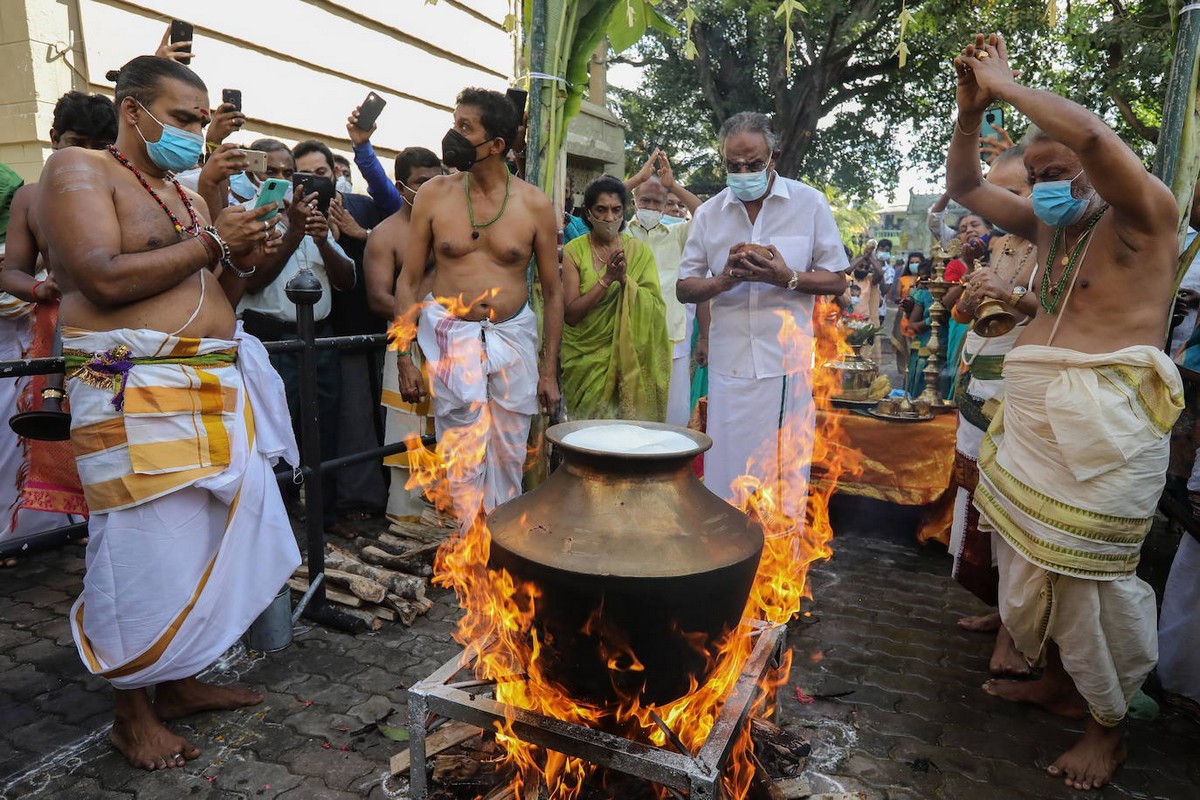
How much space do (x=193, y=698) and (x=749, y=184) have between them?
137 inches

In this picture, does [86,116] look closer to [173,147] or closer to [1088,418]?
[173,147]

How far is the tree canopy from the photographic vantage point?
1180 centimetres

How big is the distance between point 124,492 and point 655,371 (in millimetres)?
3355

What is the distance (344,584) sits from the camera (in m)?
3.99

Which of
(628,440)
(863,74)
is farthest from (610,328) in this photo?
(863,74)

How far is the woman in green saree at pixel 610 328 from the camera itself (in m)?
5.13

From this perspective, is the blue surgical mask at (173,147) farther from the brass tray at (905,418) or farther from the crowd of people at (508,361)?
the brass tray at (905,418)

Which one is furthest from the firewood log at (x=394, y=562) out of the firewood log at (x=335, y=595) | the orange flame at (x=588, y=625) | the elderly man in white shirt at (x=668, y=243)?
the elderly man in white shirt at (x=668, y=243)

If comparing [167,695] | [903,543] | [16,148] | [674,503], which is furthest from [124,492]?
[903,543]

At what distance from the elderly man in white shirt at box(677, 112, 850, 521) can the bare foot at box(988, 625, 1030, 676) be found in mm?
1146

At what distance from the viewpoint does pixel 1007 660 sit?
354cm

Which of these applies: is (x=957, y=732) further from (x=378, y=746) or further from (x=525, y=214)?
(x=525, y=214)

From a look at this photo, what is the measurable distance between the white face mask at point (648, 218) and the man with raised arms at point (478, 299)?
2.39m

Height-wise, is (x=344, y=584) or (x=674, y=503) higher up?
(x=674, y=503)
